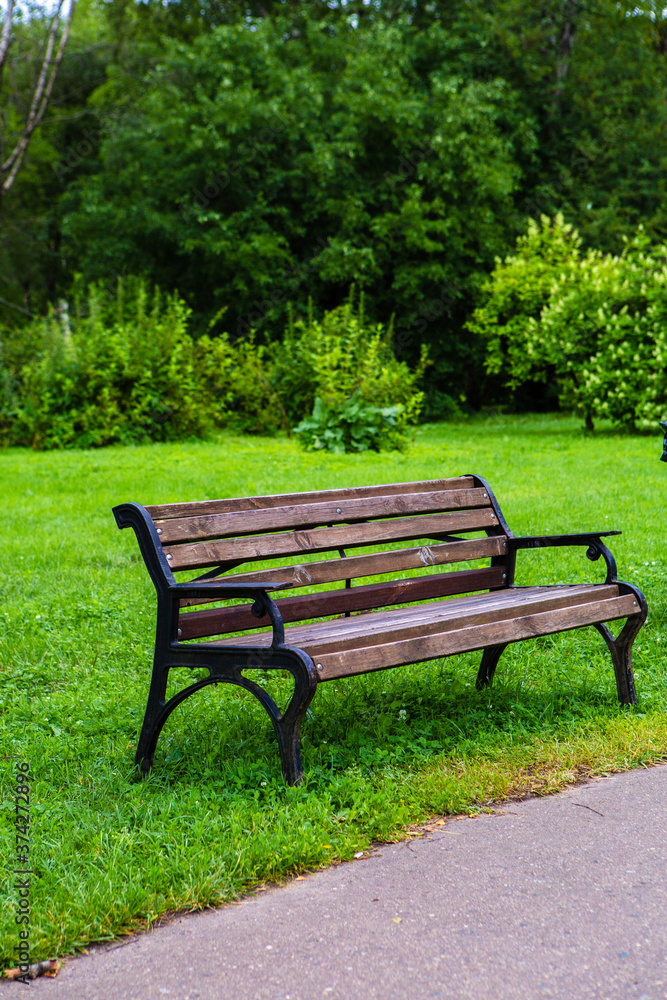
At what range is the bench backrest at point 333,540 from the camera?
3395mm

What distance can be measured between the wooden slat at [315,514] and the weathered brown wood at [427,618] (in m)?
0.39

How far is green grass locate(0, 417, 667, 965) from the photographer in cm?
258

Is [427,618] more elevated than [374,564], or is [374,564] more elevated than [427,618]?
[374,564]

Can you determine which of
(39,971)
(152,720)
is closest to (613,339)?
(152,720)

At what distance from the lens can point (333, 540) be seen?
3.70m

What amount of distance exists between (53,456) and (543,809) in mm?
11087

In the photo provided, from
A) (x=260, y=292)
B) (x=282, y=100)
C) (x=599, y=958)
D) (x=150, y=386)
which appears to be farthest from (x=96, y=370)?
(x=599, y=958)

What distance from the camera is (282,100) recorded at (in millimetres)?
23641

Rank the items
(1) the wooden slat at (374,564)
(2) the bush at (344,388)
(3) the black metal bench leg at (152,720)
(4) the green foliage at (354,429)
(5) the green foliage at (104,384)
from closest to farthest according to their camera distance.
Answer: (3) the black metal bench leg at (152,720)
(1) the wooden slat at (374,564)
(4) the green foliage at (354,429)
(2) the bush at (344,388)
(5) the green foliage at (104,384)

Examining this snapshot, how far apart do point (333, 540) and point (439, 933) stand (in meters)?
1.66

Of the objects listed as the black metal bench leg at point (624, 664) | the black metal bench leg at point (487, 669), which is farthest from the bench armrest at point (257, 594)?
the black metal bench leg at point (624, 664)

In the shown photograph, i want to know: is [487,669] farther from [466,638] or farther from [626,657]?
[466,638]

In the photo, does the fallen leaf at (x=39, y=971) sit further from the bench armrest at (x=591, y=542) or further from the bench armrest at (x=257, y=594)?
the bench armrest at (x=591, y=542)

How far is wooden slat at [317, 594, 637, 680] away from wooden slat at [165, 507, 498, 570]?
0.62m
